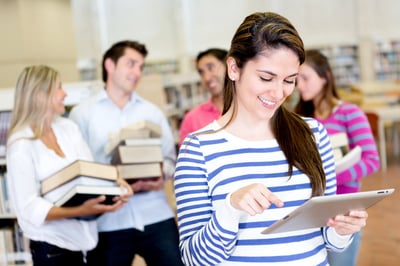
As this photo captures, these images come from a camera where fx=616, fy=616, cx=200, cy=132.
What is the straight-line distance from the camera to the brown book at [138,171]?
333cm

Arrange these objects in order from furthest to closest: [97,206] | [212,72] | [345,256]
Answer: [212,72] < [97,206] < [345,256]

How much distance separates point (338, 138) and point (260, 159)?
1.34 metres

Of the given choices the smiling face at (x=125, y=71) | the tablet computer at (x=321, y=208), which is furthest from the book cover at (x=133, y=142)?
the tablet computer at (x=321, y=208)

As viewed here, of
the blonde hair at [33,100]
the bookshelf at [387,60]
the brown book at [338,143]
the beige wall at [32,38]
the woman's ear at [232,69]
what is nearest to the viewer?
the woman's ear at [232,69]

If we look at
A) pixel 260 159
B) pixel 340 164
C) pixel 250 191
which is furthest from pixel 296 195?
pixel 340 164

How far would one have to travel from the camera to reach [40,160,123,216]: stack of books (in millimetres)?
2910

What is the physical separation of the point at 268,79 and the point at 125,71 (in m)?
1.93

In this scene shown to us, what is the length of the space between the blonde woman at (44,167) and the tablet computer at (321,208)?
150cm

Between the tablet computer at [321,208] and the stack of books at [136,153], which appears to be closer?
the tablet computer at [321,208]

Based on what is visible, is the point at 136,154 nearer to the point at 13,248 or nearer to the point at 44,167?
the point at 44,167

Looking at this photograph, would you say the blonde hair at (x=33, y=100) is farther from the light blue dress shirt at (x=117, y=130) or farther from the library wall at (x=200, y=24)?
the library wall at (x=200, y=24)

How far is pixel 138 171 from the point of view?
3336 mm

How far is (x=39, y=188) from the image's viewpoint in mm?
3045

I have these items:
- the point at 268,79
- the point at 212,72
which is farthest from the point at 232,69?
the point at 212,72
